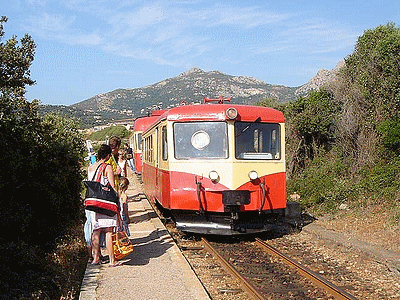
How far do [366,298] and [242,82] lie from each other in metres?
146

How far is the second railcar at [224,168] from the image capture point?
34.3 feet

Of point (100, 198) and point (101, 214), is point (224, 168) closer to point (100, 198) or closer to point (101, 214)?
point (101, 214)

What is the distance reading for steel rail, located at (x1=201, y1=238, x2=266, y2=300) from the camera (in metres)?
7.09

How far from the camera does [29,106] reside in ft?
35.4

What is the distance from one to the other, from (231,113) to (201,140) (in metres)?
0.83

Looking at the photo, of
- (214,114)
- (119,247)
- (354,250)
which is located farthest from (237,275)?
(214,114)

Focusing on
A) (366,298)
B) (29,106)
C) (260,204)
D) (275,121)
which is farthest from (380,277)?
(29,106)

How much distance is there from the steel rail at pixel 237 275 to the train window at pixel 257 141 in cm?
193

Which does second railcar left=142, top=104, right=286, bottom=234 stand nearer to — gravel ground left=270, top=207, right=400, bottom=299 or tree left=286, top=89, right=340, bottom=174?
gravel ground left=270, top=207, right=400, bottom=299

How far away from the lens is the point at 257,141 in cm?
1092

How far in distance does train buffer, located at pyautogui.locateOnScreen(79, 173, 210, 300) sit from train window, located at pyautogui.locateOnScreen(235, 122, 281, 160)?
235cm

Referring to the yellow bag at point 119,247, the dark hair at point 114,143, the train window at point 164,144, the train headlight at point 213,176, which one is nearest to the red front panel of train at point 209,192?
the train headlight at point 213,176

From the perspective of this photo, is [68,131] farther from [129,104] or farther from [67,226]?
[129,104]

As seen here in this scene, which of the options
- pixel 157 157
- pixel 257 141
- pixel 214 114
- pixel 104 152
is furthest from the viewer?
pixel 157 157
